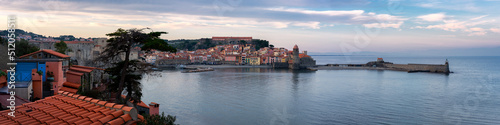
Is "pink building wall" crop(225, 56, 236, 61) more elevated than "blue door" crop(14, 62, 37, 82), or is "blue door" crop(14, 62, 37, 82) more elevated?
"pink building wall" crop(225, 56, 236, 61)

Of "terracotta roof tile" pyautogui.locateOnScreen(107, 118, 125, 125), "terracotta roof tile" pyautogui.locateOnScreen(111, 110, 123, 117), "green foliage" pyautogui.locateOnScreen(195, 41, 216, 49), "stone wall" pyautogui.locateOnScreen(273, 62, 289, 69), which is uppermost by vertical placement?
"green foliage" pyautogui.locateOnScreen(195, 41, 216, 49)

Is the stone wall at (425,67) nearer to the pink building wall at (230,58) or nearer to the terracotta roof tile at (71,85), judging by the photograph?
the pink building wall at (230,58)

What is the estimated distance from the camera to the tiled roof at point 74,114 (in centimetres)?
380

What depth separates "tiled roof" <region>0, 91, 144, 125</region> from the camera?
380 cm

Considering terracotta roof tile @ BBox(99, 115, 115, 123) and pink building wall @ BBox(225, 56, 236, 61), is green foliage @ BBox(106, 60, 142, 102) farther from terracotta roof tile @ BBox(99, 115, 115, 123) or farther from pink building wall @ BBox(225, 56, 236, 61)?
pink building wall @ BBox(225, 56, 236, 61)

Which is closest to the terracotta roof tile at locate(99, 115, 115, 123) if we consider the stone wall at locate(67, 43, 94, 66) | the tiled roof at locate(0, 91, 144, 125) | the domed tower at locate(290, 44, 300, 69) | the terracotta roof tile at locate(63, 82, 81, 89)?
the tiled roof at locate(0, 91, 144, 125)

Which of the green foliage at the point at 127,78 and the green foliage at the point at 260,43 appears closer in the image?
the green foliage at the point at 127,78

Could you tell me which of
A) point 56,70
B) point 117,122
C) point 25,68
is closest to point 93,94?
point 56,70

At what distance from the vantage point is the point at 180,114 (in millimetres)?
12812

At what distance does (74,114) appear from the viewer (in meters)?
4.07

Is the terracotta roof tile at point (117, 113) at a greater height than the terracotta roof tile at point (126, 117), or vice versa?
the terracotta roof tile at point (117, 113)

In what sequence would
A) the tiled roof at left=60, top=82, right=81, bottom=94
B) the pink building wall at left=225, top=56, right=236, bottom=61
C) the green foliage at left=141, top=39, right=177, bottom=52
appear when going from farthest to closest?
the pink building wall at left=225, top=56, right=236, bottom=61 < the tiled roof at left=60, top=82, right=81, bottom=94 < the green foliage at left=141, top=39, right=177, bottom=52

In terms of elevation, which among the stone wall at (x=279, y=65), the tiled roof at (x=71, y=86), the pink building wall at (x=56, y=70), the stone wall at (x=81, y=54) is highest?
the stone wall at (x=81, y=54)

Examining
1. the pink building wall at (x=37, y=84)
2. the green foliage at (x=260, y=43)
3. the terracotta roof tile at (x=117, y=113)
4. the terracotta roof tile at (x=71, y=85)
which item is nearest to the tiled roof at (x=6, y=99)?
the pink building wall at (x=37, y=84)
